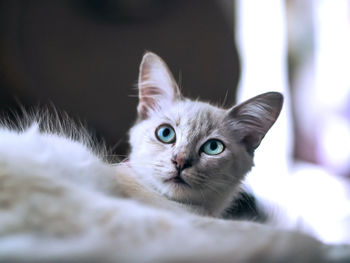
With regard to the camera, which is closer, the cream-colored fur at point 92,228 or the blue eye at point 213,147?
the cream-colored fur at point 92,228

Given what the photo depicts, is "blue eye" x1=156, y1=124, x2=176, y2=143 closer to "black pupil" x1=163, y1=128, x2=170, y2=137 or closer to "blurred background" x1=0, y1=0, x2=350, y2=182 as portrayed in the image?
"black pupil" x1=163, y1=128, x2=170, y2=137

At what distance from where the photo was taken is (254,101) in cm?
111

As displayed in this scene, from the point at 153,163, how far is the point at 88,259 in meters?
0.55

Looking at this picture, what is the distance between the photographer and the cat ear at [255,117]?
1104 millimetres

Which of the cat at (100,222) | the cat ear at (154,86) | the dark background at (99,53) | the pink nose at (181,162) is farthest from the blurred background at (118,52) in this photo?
the cat at (100,222)

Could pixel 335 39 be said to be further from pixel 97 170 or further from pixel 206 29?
pixel 97 170

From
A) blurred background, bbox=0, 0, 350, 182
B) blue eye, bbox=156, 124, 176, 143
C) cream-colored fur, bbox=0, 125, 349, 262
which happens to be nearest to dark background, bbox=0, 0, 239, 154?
blurred background, bbox=0, 0, 350, 182

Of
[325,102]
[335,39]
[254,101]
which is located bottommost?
[254,101]

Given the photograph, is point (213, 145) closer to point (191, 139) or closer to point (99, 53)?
point (191, 139)

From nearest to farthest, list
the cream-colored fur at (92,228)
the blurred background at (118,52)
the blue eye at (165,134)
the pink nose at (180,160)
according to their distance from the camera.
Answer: the cream-colored fur at (92,228) < the pink nose at (180,160) < the blue eye at (165,134) < the blurred background at (118,52)

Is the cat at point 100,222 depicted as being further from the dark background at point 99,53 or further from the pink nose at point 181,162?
the dark background at point 99,53

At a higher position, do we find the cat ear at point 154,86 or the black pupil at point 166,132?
the cat ear at point 154,86

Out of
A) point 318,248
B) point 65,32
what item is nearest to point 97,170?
point 318,248

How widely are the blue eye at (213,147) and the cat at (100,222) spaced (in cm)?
1
